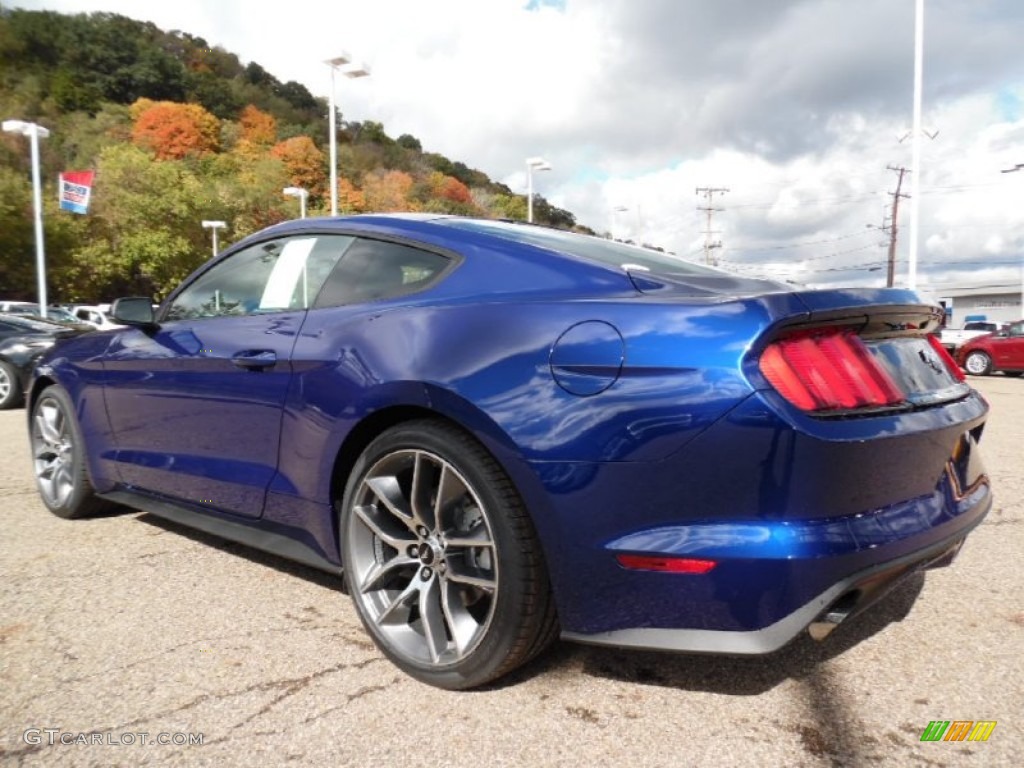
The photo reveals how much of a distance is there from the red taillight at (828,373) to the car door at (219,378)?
156cm

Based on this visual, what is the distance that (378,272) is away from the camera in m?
2.52

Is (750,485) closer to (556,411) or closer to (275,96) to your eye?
(556,411)

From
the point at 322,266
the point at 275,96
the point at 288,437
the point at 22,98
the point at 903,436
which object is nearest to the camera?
the point at 903,436

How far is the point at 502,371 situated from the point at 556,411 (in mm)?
201

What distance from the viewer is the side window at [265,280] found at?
272cm

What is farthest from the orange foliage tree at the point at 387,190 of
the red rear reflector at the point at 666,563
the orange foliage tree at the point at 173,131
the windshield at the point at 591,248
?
the red rear reflector at the point at 666,563

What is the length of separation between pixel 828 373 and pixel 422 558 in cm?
124

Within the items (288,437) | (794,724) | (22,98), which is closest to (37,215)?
(288,437)

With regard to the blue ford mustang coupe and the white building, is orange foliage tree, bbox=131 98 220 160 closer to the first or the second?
the white building

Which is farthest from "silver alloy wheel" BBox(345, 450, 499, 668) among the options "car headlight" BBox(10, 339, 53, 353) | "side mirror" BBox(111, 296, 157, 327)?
"car headlight" BBox(10, 339, 53, 353)

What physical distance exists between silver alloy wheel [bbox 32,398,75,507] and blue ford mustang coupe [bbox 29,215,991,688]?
4.98 ft

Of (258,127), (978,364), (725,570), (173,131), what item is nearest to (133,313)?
(725,570)

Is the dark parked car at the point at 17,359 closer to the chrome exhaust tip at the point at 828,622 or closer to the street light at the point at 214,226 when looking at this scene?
the chrome exhaust tip at the point at 828,622

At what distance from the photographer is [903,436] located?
72.7 inches
